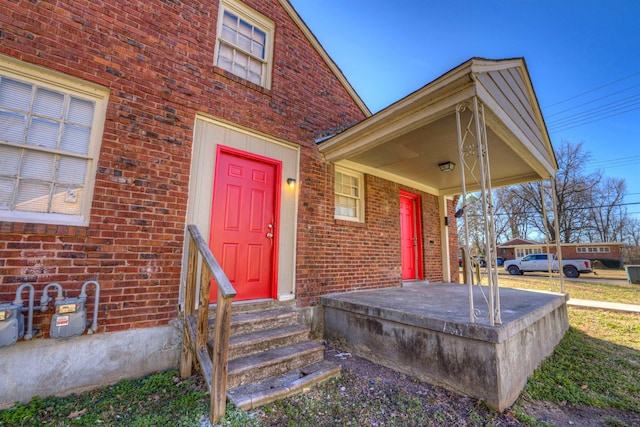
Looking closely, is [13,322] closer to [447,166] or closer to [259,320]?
[259,320]

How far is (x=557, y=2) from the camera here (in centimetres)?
820

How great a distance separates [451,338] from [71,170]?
402 cm

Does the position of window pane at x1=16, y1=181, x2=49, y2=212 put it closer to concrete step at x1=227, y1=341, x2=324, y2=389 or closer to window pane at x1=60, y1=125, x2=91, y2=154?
window pane at x1=60, y1=125, x2=91, y2=154

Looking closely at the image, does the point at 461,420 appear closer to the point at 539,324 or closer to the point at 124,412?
the point at 539,324

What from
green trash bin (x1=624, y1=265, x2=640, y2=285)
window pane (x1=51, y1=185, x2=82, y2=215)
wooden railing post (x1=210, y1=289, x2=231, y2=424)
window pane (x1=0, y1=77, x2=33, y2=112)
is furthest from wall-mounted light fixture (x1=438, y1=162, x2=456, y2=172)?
green trash bin (x1=624, y1=265, x2=640, y2=285)

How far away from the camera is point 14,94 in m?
2.36

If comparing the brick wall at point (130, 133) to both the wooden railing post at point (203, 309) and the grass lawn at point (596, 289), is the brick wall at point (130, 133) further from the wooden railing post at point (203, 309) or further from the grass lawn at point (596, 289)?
the grass lawn at point (596, 289)

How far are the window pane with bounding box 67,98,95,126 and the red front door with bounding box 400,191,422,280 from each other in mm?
5494

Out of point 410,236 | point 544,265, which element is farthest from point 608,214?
point 410,236

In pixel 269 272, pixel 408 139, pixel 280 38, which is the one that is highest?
pixel 280 38

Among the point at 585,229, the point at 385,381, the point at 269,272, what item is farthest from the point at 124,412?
the point at 585,229

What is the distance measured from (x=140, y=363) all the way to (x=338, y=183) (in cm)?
370

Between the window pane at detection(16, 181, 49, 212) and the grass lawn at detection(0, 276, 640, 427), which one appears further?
the window pane at detection(16, 181, 49, 212)

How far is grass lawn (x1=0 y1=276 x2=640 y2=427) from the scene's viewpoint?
1.96m
